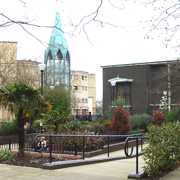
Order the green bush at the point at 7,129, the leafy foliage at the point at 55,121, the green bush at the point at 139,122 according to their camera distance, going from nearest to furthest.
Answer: the leafy foliage at the point at 55,121, the green bush at the point at 7,129, the green bush at the point at 139,122

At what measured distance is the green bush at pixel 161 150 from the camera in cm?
738

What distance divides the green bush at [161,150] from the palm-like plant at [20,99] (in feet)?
15.8

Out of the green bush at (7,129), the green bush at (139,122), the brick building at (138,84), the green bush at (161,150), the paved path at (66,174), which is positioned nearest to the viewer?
the green bush at (161,150)

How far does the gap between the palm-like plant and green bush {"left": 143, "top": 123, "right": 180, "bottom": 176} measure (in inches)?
190

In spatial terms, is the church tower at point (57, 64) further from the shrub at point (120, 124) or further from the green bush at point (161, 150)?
the green bush at point (161, 150)

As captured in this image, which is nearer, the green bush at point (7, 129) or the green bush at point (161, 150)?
the green bush at point (161, 150)

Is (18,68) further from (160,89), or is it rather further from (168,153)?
(168,153)

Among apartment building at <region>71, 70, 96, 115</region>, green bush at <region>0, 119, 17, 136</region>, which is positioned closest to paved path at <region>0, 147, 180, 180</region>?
green bush at <region>0, 119, 17, 136</region>

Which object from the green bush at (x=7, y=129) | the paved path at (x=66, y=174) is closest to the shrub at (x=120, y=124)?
the green bush at (x=7, y=129)

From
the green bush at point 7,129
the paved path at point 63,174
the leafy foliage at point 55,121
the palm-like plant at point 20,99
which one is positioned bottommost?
the paved path at point 63,174

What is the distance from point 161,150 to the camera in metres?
7.34

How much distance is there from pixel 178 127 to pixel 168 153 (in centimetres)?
107

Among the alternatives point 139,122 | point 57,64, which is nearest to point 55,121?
point 139,122

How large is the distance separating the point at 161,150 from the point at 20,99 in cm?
551
